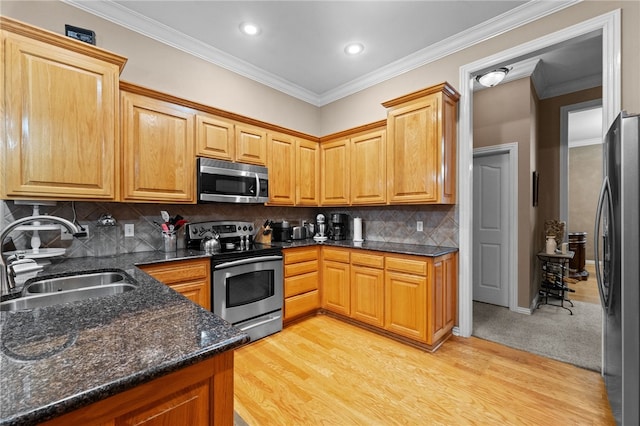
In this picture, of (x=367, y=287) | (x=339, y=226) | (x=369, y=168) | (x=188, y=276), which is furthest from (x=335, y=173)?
(x=188, y=276)

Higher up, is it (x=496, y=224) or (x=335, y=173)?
(x=335, y=173)

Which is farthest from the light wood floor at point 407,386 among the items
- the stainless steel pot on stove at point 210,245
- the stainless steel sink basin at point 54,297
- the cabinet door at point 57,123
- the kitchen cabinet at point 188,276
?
the cabinet door at point 57,123

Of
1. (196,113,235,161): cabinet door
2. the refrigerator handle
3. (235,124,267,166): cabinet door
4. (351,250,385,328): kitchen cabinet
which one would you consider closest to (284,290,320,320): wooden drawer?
(351,250,385,328): kitchen cabinet

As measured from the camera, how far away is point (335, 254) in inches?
131

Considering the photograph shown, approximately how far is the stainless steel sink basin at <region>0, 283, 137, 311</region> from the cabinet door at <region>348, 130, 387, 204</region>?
8.47 ft

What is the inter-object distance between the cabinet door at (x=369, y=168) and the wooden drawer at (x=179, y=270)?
197cm

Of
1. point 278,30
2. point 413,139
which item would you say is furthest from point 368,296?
point 278,30

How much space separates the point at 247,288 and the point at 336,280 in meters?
1.08

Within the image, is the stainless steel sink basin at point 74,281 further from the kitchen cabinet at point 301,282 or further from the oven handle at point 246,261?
the kitchen cabinet at point 301,282

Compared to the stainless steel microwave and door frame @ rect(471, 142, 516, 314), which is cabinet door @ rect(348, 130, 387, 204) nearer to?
the stainless steel microwave

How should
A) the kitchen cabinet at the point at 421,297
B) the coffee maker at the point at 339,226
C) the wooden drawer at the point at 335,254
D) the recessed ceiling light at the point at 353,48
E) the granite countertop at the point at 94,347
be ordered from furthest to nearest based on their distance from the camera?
the coffee maker at the point at 339,226 < the wooden drawer at the point at 335,254 < the recessed ceiling light at the point at 353,48 < the kitchen cabinet at the point at 421,297 < the granite countertop at the point at 94,347

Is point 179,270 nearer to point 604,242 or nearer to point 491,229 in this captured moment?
point 604,242

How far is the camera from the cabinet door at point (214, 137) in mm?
2780

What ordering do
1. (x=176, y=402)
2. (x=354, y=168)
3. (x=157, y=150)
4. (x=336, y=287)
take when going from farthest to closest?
(x=354, y=168) < (x=336, y=287) < (x=157, y=150) < (x=176, y=402)
